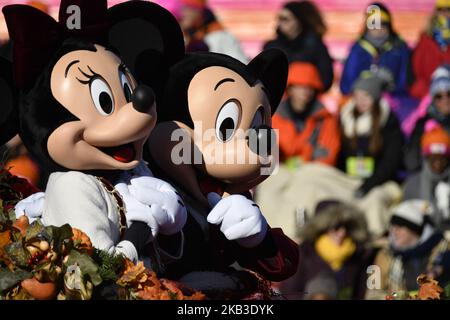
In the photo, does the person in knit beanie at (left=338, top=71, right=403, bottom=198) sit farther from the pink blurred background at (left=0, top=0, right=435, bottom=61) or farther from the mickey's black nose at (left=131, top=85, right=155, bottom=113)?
the mickey's black nose at (left=131, top=85, right=155, bottom=113)

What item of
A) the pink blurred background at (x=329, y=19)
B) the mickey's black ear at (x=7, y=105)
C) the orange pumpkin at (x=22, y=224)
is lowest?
the pink blurred background at (x=329, y=19)

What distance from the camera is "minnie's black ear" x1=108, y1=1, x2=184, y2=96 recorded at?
4184 millimetres

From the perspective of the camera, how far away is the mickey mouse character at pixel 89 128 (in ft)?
12.6

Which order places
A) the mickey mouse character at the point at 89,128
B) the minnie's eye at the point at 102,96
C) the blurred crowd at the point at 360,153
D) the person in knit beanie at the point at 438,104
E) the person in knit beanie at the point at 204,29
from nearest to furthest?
the mickey mouse character at the point at 89,128, the minnie's eye at the point at 102,96, the blurred crowd at the point at 360,153, the person in knit beanie at the point at 204,29, the person in knit beanie at the point at 438,104

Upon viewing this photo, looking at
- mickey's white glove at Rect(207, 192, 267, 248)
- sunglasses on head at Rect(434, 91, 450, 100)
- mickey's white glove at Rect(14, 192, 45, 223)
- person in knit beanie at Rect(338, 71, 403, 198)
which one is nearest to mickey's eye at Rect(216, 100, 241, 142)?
mickey's white glove at Rect(207, 192, 267, 248)

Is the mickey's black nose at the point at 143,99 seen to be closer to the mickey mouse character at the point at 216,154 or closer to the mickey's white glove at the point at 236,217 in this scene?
the mickey mouse character at the point at 216,154

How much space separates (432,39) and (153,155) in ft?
9.66

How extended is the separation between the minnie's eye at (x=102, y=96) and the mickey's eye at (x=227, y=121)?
0.35m

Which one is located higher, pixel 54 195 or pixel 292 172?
pixel 54 195

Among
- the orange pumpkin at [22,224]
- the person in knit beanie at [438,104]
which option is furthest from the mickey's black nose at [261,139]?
the person in knit beanie at [438,104]

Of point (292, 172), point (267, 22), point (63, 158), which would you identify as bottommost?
point (292, 172)

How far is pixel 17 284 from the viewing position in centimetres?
364

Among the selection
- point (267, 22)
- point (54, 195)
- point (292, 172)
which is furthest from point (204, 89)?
point (267, 22)
